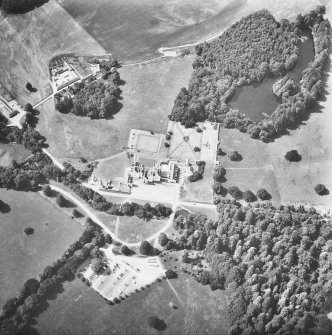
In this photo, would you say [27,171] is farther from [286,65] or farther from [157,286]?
[286,65]

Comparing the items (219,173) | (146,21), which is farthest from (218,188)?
(146,21)

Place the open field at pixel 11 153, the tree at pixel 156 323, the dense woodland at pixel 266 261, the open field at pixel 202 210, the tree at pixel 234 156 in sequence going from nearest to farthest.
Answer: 1. the dense woodland at pixel 266 261
2. the tree at pixel 156 323
3. the open field at pixel 202 210
4. the tree at pixel 234 156
5. the open field at pixel 11 153

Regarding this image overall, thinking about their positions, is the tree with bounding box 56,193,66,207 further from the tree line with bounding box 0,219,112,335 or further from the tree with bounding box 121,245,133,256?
the tree with bounding box 121,245,133,256

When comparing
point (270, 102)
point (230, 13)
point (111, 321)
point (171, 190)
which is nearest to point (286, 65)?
point (270, 102)

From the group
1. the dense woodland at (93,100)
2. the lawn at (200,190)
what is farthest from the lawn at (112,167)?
the lawn at (200,190)

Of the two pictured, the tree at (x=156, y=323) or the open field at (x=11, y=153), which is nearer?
the tree at (x=156, y=323)

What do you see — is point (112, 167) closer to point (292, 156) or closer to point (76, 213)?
point (76, 213)

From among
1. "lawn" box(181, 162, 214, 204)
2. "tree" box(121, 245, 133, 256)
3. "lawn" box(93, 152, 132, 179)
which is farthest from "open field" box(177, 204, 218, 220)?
"lawn" box(93, 152, 132, 179)

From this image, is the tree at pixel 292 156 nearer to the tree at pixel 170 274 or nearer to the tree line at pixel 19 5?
the tree at pixel 170 274
